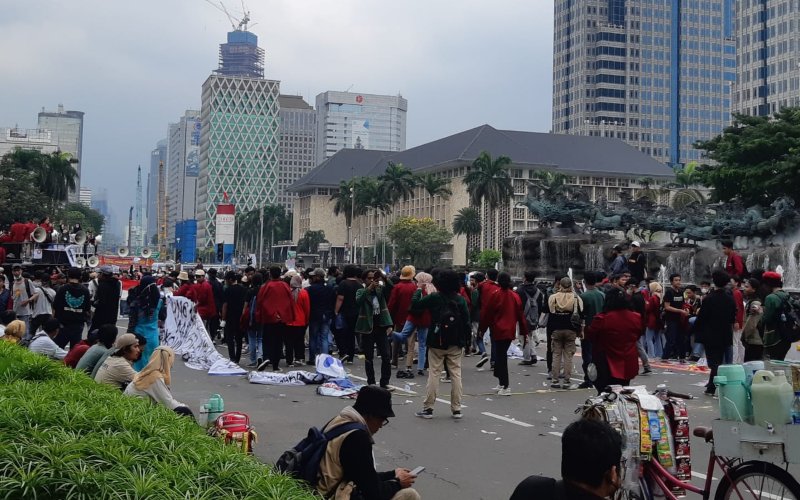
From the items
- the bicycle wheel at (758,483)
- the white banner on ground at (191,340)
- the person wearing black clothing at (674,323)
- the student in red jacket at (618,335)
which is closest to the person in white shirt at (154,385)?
the student in red jacket at (618,335)

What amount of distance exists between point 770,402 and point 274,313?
1059 cm

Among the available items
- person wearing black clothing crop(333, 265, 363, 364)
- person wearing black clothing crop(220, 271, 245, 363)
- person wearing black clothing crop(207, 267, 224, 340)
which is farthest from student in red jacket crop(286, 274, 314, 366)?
person wearing black clothing crop(207, 267, 224, 340)

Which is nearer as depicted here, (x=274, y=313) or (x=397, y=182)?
(x=274, y=313)

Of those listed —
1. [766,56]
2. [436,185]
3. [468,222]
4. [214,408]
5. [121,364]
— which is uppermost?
[766,56]

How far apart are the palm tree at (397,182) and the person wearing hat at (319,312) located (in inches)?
3275

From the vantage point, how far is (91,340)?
11531 millimetres

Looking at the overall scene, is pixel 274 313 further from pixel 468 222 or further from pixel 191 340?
pixel 468 222

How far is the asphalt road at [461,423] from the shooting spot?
7879mm

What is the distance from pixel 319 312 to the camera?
16.2 metres

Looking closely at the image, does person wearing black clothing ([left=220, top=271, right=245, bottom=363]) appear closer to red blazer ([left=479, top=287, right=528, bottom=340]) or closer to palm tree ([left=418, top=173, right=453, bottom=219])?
red blazer ([left=479, top=287, right=528, bottom=340])

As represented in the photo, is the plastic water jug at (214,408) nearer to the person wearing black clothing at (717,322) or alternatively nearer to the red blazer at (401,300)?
the person wearing black clothing at (717,322)

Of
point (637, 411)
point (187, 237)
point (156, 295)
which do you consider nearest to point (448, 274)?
point (156, 295)

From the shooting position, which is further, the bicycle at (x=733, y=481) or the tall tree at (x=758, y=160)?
the tall tree at (x=758, y=160)

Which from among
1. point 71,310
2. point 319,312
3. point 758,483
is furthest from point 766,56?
point 758,483
